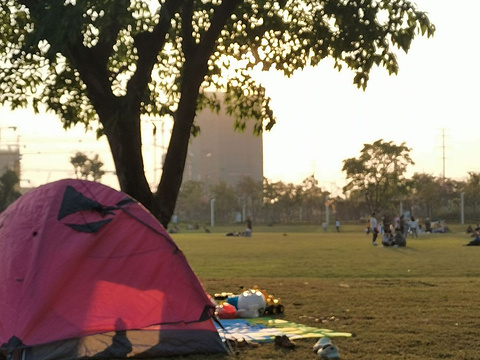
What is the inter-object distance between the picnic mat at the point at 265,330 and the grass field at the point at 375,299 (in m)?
0.30

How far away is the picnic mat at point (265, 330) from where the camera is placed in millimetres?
10930

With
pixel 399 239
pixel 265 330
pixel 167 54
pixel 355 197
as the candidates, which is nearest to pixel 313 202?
pixel 355 197

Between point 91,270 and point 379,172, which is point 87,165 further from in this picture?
point 91,270

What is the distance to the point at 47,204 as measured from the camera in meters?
10.3

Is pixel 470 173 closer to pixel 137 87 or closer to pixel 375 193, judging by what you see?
pixel 375 193

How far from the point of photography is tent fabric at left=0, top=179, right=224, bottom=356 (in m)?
9.53

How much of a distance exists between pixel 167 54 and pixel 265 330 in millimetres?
7680

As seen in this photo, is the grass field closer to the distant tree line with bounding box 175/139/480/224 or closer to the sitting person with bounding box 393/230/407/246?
the sitting person with bounding box 393/230/407/246

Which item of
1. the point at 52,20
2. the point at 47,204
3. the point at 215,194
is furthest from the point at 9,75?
the point at 215,194

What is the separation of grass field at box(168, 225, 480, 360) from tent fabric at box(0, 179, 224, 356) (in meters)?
0.84

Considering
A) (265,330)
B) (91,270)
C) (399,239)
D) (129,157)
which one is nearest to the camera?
(91,270)

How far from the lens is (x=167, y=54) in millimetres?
17609

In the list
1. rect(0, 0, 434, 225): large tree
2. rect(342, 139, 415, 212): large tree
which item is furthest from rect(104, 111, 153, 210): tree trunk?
rect(342, 139, 415, 212): large tree

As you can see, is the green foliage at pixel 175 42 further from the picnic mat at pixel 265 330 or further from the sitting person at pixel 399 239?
the sitting person at pixel 399 239
